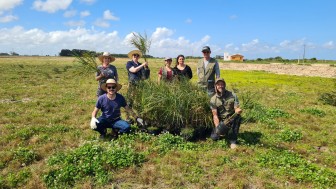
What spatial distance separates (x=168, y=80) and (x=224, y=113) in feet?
6.37

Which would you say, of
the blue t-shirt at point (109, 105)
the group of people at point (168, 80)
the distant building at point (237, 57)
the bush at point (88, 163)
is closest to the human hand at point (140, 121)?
the group of people at point (168, 80)

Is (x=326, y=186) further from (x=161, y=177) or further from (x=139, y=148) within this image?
(x=139, y=148)

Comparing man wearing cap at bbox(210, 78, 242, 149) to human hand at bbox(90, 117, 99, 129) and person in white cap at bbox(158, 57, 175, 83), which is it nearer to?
person in white cap at bbox(158, 57, 175, 83)

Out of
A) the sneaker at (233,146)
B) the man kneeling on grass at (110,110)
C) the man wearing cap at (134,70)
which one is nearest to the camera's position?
the sneaker at (233,146)

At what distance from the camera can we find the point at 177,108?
7.50m

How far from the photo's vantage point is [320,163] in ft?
21.3

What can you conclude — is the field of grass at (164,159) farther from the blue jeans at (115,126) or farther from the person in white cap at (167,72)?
the person in white cap at (167,72)

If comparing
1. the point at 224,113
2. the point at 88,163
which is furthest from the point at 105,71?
the point at 224,113

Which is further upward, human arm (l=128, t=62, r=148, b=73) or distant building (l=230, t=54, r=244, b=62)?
distant building (l=230, t=54, r=244, b=62)

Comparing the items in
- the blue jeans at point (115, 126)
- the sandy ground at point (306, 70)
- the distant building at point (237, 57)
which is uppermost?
the distant building at point (237, 57)

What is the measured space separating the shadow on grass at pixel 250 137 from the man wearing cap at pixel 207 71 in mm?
1474

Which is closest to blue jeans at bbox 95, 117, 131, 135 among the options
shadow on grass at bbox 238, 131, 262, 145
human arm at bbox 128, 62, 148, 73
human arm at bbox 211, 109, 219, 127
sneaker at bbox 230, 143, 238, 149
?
human arm at bbox 128, 62, 148, 73

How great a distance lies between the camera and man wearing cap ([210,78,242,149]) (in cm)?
717

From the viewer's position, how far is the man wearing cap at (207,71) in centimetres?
845
